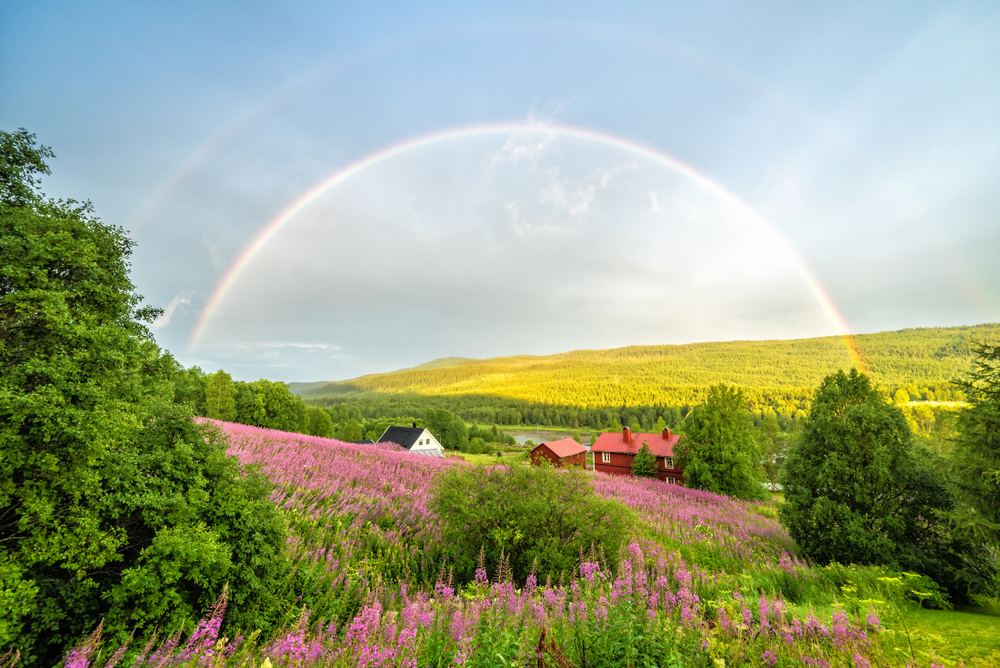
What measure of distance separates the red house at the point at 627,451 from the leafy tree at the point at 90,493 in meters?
47.6

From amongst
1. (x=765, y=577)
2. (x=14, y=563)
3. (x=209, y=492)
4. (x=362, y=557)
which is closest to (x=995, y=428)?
(x=765, y=577)

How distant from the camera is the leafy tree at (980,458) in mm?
9539

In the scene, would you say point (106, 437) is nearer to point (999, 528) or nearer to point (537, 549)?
point (537, 549)

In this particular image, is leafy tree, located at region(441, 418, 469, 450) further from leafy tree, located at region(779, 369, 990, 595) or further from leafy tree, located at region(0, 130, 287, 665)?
leafy tree, located at region(0, 130, 287, 665)

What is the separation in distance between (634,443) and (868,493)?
4277 cm

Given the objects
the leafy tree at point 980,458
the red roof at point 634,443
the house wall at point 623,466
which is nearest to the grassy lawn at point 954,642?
the leafy tree at point 980,458

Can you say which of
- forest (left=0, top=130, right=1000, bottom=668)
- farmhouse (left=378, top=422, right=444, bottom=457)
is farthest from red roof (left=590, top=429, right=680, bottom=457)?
forest (left=0, top=130, right=1000, bottom=668)

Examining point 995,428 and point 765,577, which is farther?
point 995,428

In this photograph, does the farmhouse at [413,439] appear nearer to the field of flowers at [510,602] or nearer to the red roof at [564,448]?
the red roof at [564,448]

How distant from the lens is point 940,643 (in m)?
4.88

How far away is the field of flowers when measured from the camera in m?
3.69

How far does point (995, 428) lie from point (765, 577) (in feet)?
29.2

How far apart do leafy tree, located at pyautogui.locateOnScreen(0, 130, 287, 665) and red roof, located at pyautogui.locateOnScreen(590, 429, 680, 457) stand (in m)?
48.0

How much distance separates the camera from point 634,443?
171ft
